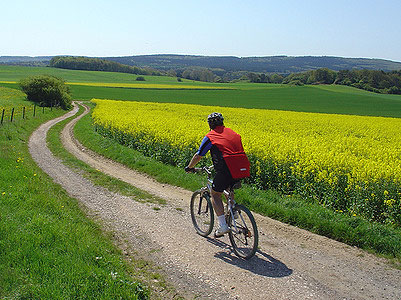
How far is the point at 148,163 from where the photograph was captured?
15.2 metres

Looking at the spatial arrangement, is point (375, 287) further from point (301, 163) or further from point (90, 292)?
point (301, 163)

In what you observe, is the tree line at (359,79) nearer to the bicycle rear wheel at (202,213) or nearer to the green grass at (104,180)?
the green grass at (104,180)

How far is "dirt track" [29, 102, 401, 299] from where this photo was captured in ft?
18.8

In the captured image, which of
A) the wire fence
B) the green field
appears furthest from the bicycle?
the green field

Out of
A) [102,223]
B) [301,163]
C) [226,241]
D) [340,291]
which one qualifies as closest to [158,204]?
[102,223]

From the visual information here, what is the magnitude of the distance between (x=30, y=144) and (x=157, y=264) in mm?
16918

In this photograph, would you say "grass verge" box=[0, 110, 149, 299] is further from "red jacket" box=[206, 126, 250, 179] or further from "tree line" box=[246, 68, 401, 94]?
"tree line" box=[246, 68, 401, 94]

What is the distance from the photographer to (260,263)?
6633 mm

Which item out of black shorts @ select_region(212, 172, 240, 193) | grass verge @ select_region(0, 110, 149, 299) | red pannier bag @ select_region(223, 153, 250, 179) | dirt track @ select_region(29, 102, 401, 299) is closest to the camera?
grass verge @ select_region(0, 110, 149, 299)

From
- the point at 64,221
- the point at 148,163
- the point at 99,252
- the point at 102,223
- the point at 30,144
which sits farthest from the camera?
the point at 30,144

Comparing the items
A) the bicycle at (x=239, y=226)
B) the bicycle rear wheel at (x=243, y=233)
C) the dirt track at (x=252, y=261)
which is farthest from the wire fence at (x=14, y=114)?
the bicycle rear wheel at (x=243, y=233)

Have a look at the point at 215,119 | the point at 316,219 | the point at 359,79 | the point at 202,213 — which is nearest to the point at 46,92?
the point at 202,213

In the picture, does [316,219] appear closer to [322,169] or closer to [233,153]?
[322,169]

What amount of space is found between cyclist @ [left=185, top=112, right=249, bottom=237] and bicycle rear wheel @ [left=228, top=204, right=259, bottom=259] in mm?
197
